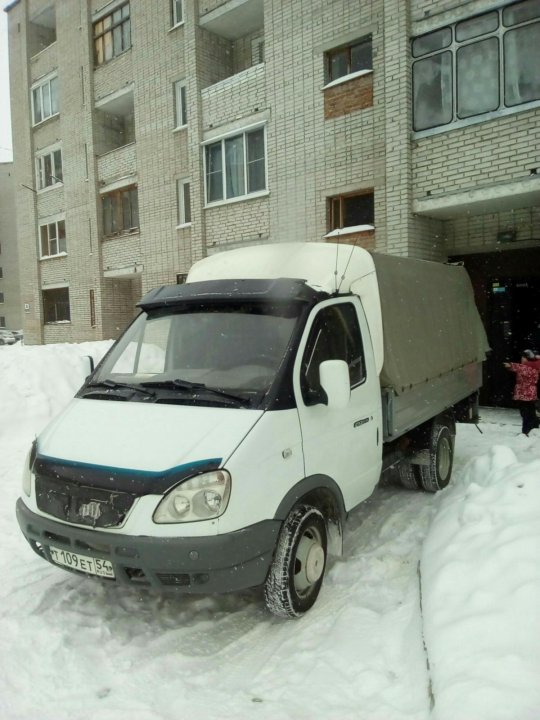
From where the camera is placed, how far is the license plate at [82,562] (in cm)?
319

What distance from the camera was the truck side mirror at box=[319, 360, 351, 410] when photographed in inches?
139

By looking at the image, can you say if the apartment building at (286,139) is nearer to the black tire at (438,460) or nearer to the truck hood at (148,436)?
the black tire at (438,460)

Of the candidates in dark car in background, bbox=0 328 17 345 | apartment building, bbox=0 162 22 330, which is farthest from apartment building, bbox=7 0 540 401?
apartment building, bbox=0 162 22 330

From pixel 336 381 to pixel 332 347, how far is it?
22.0 inches

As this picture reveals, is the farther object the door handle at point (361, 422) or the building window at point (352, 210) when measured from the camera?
the building window at point (352, 210)

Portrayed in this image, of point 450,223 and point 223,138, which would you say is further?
point 223,138

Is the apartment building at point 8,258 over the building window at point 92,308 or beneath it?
over

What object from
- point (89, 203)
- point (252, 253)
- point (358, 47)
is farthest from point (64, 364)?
point (89, 203)

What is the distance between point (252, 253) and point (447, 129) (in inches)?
268

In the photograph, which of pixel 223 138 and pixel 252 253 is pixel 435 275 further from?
pixel 223 138

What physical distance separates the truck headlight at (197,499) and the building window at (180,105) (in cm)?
1477

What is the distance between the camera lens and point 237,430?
10.5ft

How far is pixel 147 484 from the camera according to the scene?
9.98ft

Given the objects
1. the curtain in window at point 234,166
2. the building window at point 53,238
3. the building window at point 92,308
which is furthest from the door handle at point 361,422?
the building window at point 53,238
